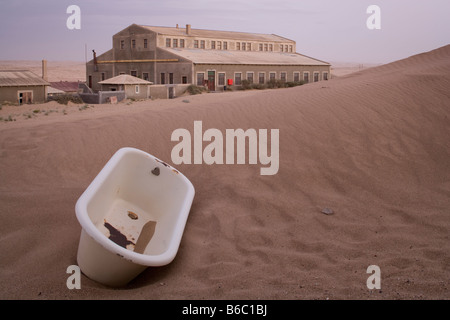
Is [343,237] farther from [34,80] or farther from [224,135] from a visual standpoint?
[34,80]

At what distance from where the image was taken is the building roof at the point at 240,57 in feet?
100

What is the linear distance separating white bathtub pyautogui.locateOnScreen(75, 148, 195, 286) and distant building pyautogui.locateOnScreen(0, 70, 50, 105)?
66.5ft

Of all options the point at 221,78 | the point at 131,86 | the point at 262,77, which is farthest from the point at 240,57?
the point at 131,86

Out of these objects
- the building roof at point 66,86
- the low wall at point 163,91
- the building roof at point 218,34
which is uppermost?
the building roof at point 218,34

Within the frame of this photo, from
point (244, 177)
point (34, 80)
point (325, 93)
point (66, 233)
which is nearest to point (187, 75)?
point (34, 80)

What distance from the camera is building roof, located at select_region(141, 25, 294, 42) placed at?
33.7 meters

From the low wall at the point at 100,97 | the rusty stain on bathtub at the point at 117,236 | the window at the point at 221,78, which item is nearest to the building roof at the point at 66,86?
the window at the point at 221,78

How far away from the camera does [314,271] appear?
165 inches

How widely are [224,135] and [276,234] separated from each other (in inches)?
148

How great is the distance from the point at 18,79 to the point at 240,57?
53.8 ft

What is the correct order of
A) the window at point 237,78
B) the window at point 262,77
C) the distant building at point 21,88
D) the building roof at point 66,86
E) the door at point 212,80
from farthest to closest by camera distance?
the building roof at point 66,86
the window at point 262,77
the window at point 237,78
the door at point 212,80
the distant building at point 21,88

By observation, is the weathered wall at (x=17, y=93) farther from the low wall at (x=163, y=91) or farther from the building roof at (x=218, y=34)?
the building roof at (x=218, y=34)

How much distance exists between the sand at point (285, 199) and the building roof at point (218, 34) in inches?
980

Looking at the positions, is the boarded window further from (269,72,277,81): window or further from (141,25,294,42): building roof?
(141,25,294,42): building roof
